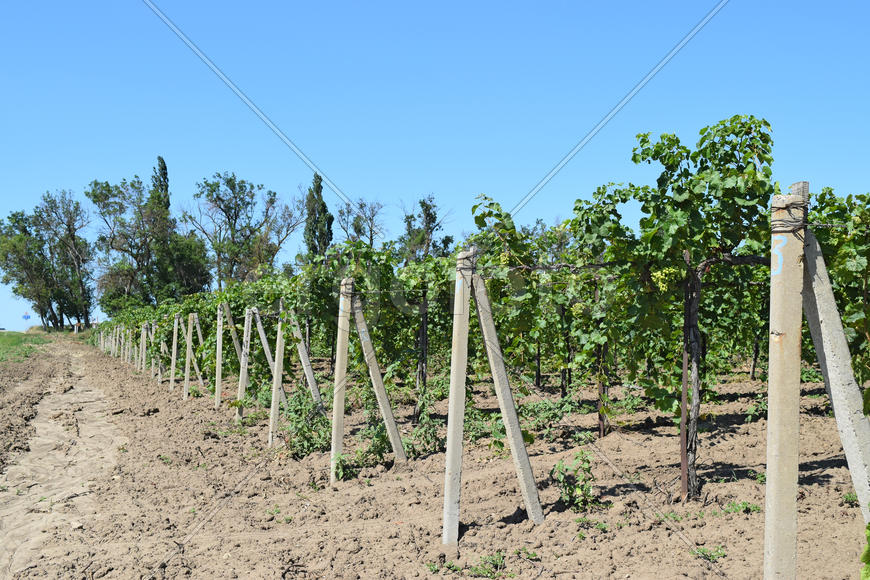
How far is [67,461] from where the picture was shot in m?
7.92

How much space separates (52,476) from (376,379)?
13.9 ft

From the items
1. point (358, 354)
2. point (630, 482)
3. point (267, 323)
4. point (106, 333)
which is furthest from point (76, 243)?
point (630, 482)

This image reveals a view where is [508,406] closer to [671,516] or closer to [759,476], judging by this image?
[671,516]

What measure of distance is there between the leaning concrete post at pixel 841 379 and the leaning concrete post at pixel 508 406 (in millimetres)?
1959

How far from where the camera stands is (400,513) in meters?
4.89

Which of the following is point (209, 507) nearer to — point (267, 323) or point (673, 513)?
point (673, 513)

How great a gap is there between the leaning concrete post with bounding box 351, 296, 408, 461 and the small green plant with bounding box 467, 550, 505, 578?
256 centimetres

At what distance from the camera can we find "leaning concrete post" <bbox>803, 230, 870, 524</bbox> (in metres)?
2.69

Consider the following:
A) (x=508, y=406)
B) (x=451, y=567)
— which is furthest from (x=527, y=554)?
(x=508, y=406)

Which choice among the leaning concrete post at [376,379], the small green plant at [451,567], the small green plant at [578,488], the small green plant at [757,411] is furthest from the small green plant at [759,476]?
the leaning concrete post at [376,379]

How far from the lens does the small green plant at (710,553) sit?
354 centimetres

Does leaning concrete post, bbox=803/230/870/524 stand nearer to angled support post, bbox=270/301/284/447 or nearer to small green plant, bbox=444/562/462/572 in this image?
small green plant, bbox=444/562/462/572

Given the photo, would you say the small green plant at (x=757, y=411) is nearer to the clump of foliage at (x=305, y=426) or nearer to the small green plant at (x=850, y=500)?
the small green plant at (x=850, y=500)

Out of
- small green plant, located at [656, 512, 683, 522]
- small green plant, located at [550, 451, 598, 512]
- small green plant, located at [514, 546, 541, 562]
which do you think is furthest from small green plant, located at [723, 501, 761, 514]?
small green plant, located at [514, 546, 541, 562]
